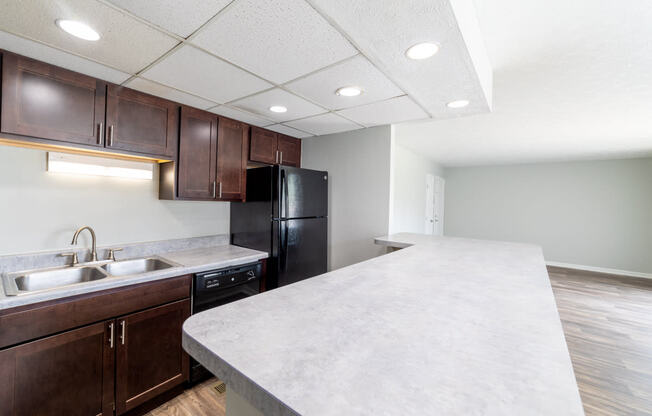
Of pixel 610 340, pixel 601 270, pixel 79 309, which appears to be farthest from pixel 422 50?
pixel 601 270

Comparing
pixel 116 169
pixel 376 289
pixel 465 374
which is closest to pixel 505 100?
pixel 376 289

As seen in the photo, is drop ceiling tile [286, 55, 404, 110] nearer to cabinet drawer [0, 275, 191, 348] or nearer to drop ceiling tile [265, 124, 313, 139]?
drop ceiling tile [265, 124, 313, 139]

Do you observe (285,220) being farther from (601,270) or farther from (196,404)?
(601,270)

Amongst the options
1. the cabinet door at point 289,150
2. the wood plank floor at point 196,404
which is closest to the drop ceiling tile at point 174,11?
the cabinet door at point 289,150

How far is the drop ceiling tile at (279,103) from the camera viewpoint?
6.34ft

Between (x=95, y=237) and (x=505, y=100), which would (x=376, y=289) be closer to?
(x=95, y=237)

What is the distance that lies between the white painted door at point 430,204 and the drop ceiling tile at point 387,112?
3828 millimetres

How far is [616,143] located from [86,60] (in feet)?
20.8

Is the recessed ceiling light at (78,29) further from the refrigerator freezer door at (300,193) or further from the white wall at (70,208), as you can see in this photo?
the refrigerator freezer door at (300,193)

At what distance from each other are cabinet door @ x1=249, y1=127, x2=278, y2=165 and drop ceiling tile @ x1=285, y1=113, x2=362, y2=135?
32 centimetres

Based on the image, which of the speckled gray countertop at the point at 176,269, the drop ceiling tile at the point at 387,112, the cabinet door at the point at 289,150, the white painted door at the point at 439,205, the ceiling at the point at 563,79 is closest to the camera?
the speckled gray countertop at the point at 176,269

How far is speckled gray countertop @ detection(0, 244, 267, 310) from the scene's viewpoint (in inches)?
50.6

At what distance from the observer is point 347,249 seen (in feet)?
9.80

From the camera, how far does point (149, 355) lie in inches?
66.8
